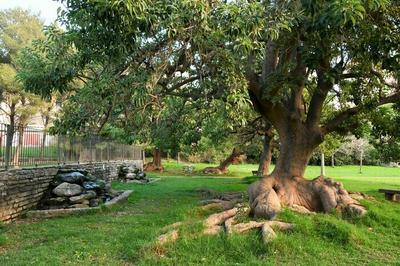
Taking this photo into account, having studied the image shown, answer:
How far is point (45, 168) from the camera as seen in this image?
544 inches

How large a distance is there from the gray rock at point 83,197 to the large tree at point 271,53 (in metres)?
4.88

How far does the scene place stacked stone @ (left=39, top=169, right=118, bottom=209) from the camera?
13.4m

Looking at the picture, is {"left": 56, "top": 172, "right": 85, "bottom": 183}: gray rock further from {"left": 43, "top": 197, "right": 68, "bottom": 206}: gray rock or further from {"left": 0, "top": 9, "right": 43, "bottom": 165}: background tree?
{"left": 0, "top": 9, "right": 43, "bottom": 165}: background tree

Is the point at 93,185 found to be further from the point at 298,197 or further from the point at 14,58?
the point at 14,58

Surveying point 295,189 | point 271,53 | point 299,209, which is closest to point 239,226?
point 299,209

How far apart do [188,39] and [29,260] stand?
4.43m

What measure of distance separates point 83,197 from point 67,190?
1.77 feet

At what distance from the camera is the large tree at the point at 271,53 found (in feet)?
19.9

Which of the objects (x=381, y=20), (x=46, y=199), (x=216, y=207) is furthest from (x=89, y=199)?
(x=381, y=20)

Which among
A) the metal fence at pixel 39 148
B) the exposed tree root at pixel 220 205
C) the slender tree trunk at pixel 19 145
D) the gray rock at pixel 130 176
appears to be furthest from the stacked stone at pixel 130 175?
the exposed tree root at pixel 220 205

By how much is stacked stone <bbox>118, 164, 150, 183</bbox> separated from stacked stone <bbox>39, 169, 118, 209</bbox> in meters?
9.52

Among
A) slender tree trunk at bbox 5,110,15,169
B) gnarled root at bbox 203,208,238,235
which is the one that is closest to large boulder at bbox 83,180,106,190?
slender tree trunk at bbox 5,110,15,169

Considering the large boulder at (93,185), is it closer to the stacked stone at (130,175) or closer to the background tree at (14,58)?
the stacked stone at (130,175)

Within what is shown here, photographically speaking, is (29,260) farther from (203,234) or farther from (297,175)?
(297,175)
